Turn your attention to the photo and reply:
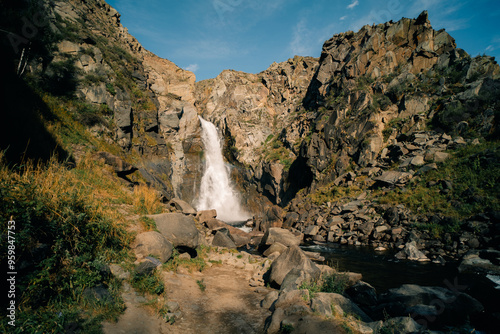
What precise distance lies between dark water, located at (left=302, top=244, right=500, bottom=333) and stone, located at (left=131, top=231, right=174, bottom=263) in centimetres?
850

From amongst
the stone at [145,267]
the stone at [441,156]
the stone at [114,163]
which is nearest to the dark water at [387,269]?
the stone at [145,267]

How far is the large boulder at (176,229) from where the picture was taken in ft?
27.6

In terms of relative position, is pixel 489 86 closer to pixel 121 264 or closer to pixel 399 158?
pixel 399 158

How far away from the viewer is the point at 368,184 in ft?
84.4

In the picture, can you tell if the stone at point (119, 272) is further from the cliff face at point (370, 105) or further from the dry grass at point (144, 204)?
the cliff face at point (370, 105)

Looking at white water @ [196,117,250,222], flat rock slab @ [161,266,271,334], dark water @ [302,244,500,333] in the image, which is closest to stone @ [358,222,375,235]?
dark water @ [302,244,500,333]

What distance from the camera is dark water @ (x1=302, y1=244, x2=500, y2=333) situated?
733 cm

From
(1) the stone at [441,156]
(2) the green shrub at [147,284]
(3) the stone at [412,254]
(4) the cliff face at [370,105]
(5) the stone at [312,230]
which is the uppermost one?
(4) the cliff face at [370,105]

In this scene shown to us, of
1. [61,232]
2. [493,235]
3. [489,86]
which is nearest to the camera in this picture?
[61,232]

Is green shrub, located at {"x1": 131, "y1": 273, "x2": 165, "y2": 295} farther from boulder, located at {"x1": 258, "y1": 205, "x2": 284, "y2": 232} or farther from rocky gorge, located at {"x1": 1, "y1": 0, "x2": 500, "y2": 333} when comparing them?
boulder, located at {"x1": 258, "y1": 205, "x2": 284, "y2": 232}

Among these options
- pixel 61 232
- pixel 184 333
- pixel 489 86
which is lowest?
pixel 184 333

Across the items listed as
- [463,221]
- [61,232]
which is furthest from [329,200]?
[61,232]

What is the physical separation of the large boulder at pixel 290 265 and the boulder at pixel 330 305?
1.78 metres

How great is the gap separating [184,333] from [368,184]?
85.9 ft
